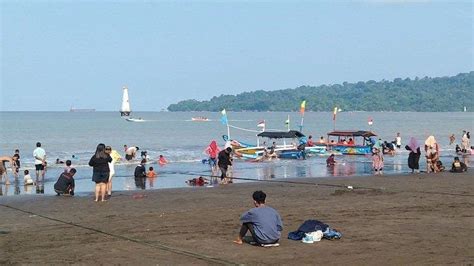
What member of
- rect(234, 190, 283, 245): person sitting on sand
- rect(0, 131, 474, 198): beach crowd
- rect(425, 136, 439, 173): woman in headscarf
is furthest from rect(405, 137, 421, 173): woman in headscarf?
rect(234, 190, 283, 245): person sitting on sand

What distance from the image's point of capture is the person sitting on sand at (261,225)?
11.2 meters

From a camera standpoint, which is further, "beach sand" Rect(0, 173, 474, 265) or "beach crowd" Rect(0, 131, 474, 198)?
"beach crowd" Rect(0, 131, 474, 198)

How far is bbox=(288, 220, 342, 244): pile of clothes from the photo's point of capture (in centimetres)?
1153

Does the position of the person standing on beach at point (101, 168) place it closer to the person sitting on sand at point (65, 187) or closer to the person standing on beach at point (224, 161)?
the person sitting on sand at point (65, 187)

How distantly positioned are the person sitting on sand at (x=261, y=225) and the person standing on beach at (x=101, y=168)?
6.92 meters

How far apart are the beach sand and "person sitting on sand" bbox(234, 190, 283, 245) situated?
25 cm

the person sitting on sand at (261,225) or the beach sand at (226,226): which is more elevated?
the person sitting on sand at (261,225)

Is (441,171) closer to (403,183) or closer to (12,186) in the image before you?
(403,183)

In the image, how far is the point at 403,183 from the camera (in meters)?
22.6

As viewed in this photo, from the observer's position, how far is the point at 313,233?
455 inches

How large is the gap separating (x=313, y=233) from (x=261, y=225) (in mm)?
1009

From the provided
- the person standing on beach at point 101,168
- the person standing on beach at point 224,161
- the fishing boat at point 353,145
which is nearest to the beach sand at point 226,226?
the person standing on beach at point 101,168

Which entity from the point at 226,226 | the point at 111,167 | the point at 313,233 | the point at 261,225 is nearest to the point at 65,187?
the point at 111,167

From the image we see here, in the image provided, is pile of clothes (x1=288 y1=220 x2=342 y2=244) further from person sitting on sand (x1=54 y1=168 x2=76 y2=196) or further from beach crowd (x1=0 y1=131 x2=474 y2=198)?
person sitting on sand (x1=54 y1=168 x2=76 y2=196)
